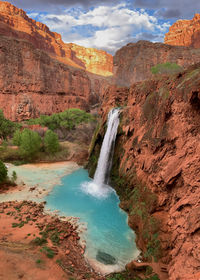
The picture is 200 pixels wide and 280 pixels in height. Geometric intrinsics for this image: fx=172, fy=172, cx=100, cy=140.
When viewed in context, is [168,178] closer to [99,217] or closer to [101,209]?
[99,217]

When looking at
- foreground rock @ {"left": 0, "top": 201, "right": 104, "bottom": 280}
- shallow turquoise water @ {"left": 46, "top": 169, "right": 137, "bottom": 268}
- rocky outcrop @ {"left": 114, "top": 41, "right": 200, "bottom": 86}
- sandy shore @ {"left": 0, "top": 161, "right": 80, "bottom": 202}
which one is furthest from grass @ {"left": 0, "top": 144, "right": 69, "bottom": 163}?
rocky outcrop @ {"left": 114, "top": 41, "right": 200, "bottom": 86}

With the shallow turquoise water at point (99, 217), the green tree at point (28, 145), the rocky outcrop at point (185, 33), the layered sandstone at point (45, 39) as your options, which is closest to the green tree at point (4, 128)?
the green tree at point (28, 145)

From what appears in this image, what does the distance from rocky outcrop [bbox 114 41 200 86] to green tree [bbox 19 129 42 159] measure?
2175 cm

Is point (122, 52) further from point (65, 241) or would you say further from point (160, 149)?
point (65, 241)

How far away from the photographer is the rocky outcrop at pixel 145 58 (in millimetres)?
38344

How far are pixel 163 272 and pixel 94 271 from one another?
103 inches

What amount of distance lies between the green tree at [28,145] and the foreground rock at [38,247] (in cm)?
1216

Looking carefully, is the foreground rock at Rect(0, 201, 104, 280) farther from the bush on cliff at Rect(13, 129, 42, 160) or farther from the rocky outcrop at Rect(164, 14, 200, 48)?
the rocky outcrop at Rect(164, 14, 200, 48)

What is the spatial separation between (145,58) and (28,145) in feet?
115

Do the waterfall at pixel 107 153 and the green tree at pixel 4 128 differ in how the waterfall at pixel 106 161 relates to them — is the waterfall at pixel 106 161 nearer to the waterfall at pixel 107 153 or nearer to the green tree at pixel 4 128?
the waterfall at pixel 107 153

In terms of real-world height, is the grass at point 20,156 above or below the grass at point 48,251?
below

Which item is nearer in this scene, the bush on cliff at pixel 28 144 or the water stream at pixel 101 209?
the water stream at pixel 101 209

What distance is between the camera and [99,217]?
36.5ft

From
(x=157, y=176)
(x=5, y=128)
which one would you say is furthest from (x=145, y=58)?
(x=157, y=176)
